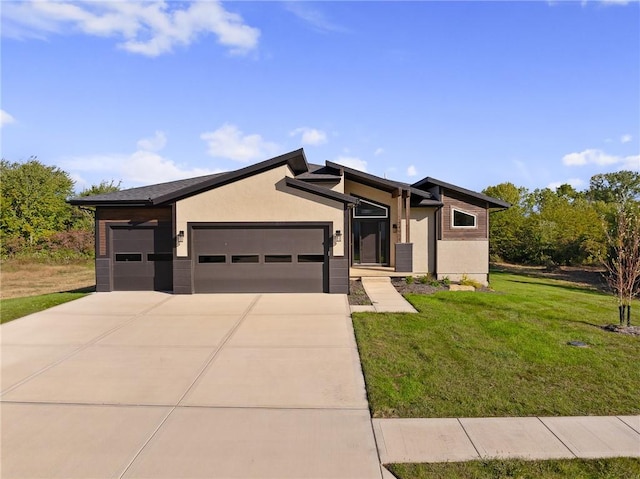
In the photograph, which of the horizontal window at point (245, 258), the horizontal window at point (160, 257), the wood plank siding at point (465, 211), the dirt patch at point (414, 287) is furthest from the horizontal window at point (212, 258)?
the wood plank siding at point (465, 211)

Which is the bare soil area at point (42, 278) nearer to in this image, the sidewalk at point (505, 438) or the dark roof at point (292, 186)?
the dark roof at point (292, 186)

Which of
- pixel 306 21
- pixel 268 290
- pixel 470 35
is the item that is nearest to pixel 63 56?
pixel 306 21

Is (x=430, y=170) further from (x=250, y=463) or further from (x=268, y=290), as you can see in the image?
(x=250, y=463)

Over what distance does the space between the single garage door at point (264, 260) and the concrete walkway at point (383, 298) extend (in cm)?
184

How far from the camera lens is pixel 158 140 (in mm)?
24484

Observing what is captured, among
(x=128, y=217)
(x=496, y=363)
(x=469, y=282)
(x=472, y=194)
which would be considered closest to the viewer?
(x=496, y=363)

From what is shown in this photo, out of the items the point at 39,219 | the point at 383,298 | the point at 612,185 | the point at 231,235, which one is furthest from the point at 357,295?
the point at 612,185

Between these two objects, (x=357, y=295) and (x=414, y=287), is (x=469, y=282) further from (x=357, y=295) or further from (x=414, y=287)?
(x=357, y=295)

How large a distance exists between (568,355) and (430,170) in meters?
26.5

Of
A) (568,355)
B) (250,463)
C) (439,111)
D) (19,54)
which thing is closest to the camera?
(250,463)

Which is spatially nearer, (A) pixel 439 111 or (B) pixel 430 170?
(A) pixel 439 111

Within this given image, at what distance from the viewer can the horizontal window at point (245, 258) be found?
12234 millimetres

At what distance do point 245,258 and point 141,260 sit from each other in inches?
150

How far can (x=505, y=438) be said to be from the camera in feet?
12.5
